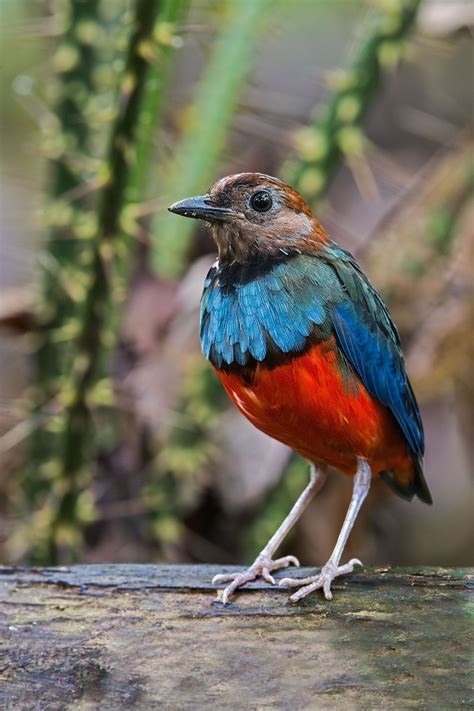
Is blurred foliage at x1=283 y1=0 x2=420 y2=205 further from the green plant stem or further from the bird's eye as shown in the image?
the bird's eye

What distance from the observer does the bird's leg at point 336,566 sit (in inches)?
127

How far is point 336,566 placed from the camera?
3.28 m

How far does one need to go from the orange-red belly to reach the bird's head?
16.2 inches

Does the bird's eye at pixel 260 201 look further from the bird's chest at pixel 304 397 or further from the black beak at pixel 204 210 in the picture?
the bird's chest at pixel 304 397

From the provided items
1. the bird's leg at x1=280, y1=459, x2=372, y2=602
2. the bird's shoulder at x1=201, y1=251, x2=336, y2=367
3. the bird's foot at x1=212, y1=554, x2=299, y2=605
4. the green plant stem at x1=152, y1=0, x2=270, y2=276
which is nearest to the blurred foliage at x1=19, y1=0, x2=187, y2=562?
the green plant stem at x1=152, y1=0, x2=270, y2=276

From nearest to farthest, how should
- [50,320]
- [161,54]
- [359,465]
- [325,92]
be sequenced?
1. [359,465]
2. [161,54]
3. [50,320]
4. [325,92]

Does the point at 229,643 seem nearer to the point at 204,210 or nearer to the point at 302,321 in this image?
the point at 302,321

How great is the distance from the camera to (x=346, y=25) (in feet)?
33.7

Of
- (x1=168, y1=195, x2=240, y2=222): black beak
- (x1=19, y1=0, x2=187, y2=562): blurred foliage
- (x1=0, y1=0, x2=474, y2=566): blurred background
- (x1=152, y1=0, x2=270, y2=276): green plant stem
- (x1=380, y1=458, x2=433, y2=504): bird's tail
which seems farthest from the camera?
(x1=152, y1=0, x2=270, y2=276): green plant stem

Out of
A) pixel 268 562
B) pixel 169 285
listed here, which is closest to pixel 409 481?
pixel 268 562

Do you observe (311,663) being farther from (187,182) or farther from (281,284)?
(187,182)

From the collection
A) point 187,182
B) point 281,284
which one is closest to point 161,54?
point 281,284

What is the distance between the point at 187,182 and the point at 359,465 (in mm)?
2340

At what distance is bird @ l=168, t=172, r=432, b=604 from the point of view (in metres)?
3.20
